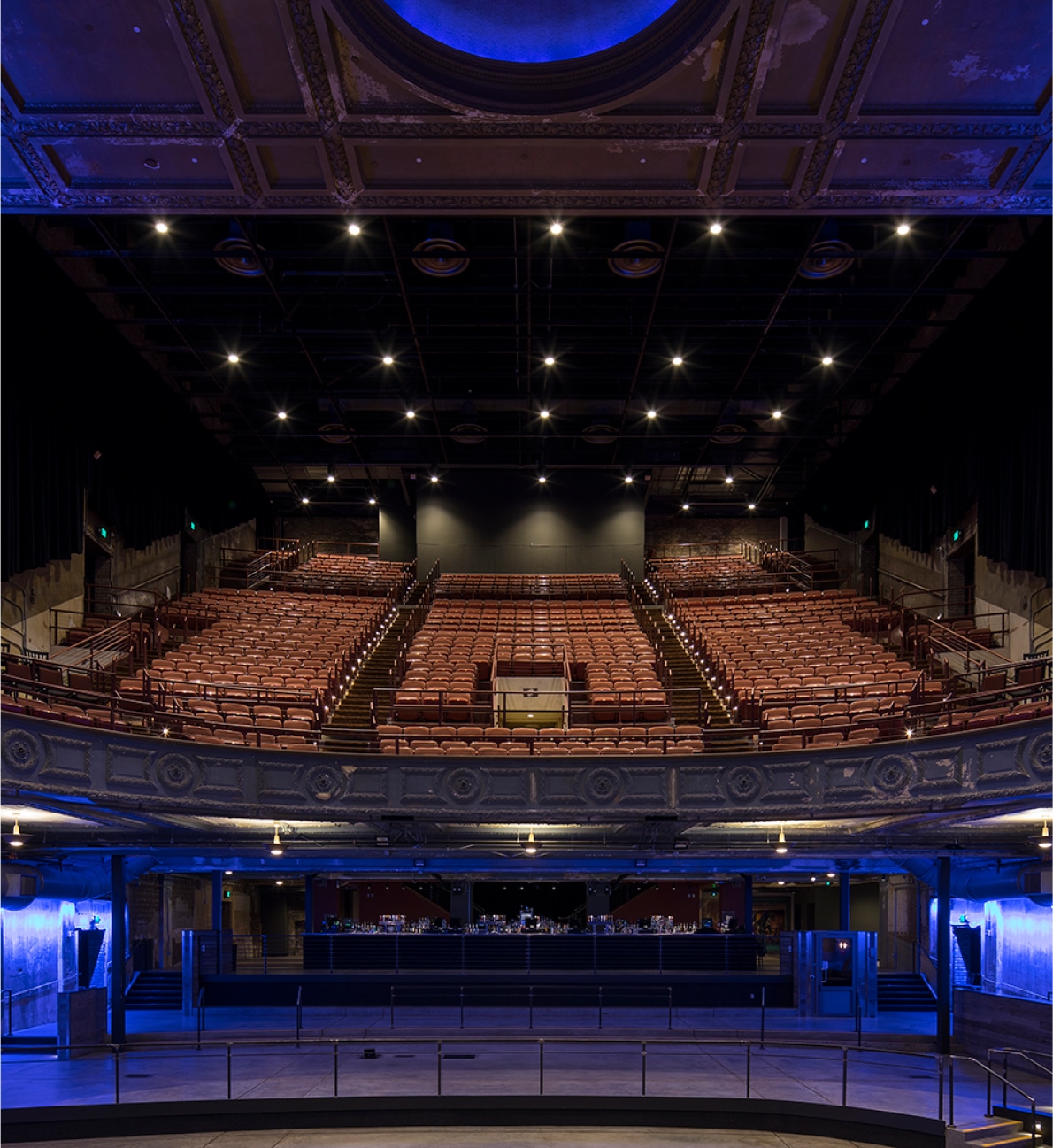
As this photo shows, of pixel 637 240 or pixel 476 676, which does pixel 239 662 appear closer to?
pixel 476 676

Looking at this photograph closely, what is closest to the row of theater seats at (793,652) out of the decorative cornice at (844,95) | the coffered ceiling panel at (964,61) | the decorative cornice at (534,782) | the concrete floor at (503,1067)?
the decorative cornice at (534,782)

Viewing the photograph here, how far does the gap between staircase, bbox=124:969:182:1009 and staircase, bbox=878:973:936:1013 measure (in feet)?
50.4

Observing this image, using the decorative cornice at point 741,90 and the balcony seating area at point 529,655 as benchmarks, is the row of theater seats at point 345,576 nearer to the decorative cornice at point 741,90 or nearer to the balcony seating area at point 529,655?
the balcony seating area at point 529,655

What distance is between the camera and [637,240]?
1705 cm

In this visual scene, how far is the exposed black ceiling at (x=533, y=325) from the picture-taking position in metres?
18.0

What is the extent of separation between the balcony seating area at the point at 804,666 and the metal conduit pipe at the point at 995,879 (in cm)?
345

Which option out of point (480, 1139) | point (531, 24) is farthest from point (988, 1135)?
point (531, 24)

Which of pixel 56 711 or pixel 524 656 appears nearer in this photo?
pixel 56 711

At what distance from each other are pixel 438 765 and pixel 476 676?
252 inches

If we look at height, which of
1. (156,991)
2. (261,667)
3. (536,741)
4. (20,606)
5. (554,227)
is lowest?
(156,991)

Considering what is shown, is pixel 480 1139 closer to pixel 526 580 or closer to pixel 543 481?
pixel 526 580

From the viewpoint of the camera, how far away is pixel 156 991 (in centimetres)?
2403

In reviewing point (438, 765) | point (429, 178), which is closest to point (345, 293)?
point (438, 765)

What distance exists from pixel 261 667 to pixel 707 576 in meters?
15.6
